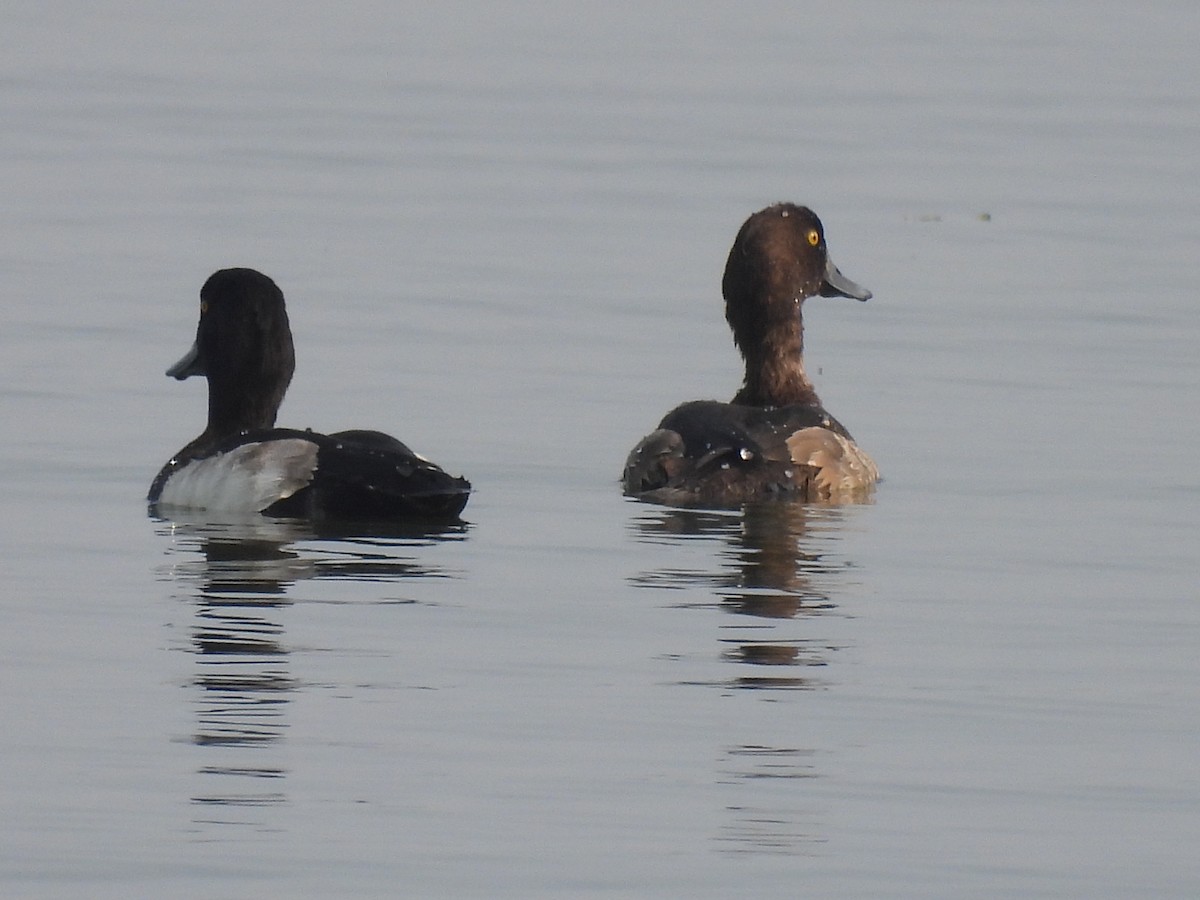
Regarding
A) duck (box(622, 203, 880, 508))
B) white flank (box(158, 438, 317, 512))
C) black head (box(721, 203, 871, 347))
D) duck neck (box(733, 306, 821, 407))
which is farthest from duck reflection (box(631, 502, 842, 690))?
black head (box(721, 203, 871, 347))

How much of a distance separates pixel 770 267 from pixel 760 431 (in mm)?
1705

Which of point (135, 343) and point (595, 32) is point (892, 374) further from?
point (595, 32)

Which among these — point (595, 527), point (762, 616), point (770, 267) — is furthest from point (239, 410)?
point (762, 616)

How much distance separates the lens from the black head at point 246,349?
12.8m

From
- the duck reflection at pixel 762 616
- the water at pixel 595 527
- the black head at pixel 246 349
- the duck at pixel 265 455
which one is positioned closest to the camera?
the water at pixel 595 527

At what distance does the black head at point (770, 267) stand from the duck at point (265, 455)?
231 centimetres

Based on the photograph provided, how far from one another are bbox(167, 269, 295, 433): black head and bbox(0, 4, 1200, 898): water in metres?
0.57

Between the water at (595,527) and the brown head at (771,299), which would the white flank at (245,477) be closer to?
the water at (595,527)

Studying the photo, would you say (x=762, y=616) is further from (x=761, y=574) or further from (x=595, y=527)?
(x=595, y=527)

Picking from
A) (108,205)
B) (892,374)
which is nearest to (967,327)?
(892,374)

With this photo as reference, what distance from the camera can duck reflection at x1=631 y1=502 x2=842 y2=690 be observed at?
9398mm

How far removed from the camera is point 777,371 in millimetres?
14195

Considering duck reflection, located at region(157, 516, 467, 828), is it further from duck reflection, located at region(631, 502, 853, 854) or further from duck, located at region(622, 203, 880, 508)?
duck, located at region(622, 203, 880, 508)

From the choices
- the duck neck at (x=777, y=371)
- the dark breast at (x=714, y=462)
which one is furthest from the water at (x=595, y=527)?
the duck neck at (x=777, y=371)
